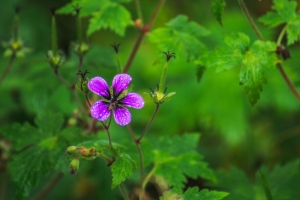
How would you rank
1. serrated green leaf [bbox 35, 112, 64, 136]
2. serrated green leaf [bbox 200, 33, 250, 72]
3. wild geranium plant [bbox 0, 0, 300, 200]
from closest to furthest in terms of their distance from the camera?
wild geranium plant [bbox 0, 0, 300, 200] < serrated green leaf [bbox 200, 33, 250, 72] < serrated green leaf [bbox 35, 112, 64, 136]

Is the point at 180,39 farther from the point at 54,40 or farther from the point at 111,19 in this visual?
the point at 54,40

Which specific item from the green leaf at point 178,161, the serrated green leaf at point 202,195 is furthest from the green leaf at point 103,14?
the serrated green leaf at point 202,195

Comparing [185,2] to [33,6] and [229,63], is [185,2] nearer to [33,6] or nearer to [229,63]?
[33,6]

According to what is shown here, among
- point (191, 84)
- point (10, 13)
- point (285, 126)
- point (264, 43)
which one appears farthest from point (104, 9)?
point (10, 13)

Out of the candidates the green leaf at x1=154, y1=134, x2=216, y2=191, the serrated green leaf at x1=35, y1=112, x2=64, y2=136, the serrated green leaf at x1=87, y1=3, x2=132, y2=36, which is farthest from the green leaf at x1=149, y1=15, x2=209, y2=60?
A: the serrated green leaf at x1=35, y1=112, x2=64, y2=136

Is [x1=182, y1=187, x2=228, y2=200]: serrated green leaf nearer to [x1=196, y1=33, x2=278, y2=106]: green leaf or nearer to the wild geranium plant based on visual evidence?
the wild geranium plant

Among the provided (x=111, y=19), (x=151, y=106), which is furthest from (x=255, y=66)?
(x=151, y=106)

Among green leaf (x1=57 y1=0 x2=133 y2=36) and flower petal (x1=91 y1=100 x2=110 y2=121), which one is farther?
green leaf (x1=57 y1=0 x2=133 y2=36)
